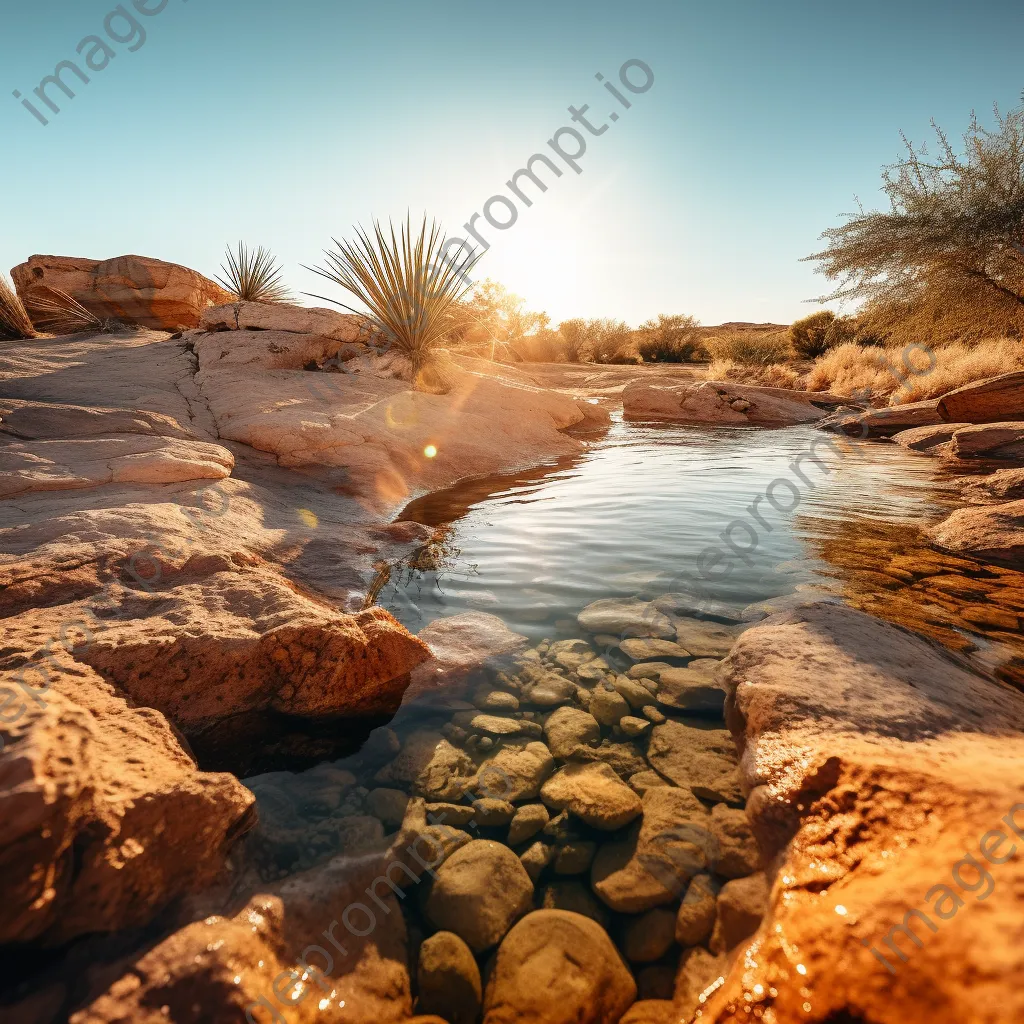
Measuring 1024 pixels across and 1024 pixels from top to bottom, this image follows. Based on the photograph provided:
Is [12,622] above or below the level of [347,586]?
above

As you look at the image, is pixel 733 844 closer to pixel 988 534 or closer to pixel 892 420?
pixel 988 534

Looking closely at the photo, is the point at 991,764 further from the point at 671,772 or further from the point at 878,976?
the point at 671,772

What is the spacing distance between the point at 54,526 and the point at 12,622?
2.46ft

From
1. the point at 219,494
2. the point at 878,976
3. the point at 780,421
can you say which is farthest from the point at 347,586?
the point at 780,421

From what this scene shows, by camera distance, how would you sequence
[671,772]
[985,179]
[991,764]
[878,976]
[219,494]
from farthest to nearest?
[985,179] → [219,494] → [671,772] → [991,764] → [878,976]

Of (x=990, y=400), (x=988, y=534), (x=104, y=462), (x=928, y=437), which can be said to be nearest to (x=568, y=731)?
(x=988, y=534)

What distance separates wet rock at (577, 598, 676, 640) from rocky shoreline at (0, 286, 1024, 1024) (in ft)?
0.06

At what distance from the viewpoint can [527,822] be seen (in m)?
1.52

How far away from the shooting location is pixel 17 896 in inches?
35.9

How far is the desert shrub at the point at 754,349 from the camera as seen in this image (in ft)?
62.6

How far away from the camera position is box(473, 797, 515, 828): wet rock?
1.52m

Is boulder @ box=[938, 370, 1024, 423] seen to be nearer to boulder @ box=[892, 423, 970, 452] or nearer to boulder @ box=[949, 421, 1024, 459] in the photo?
boulder @ box=[892, 423, 970, 452]

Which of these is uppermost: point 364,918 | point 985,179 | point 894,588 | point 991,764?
point 985,179

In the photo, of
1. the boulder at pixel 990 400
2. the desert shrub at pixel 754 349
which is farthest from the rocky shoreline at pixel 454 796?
the desert shrub at pixel 754 349
